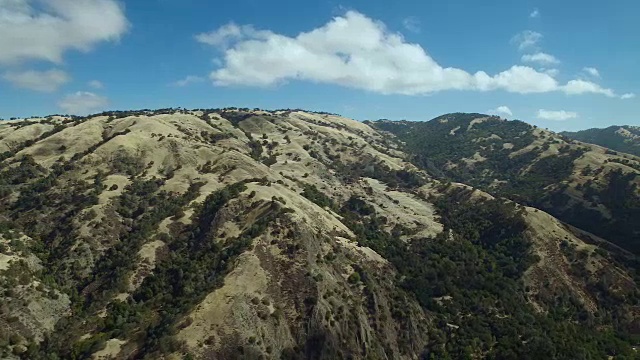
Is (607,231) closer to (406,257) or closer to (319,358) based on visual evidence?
(406,257)

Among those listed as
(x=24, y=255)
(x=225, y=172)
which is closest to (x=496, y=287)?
(x=225, y=172)

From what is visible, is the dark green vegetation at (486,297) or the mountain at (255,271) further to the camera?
the dark green vegetation at (486,297)

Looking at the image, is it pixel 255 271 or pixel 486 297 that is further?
pixel 486 297

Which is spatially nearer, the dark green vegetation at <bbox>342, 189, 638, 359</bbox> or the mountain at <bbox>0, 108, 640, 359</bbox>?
the mountain at <bbox>0, 108, 640, 359</bbox>

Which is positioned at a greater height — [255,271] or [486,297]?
[255,271]
